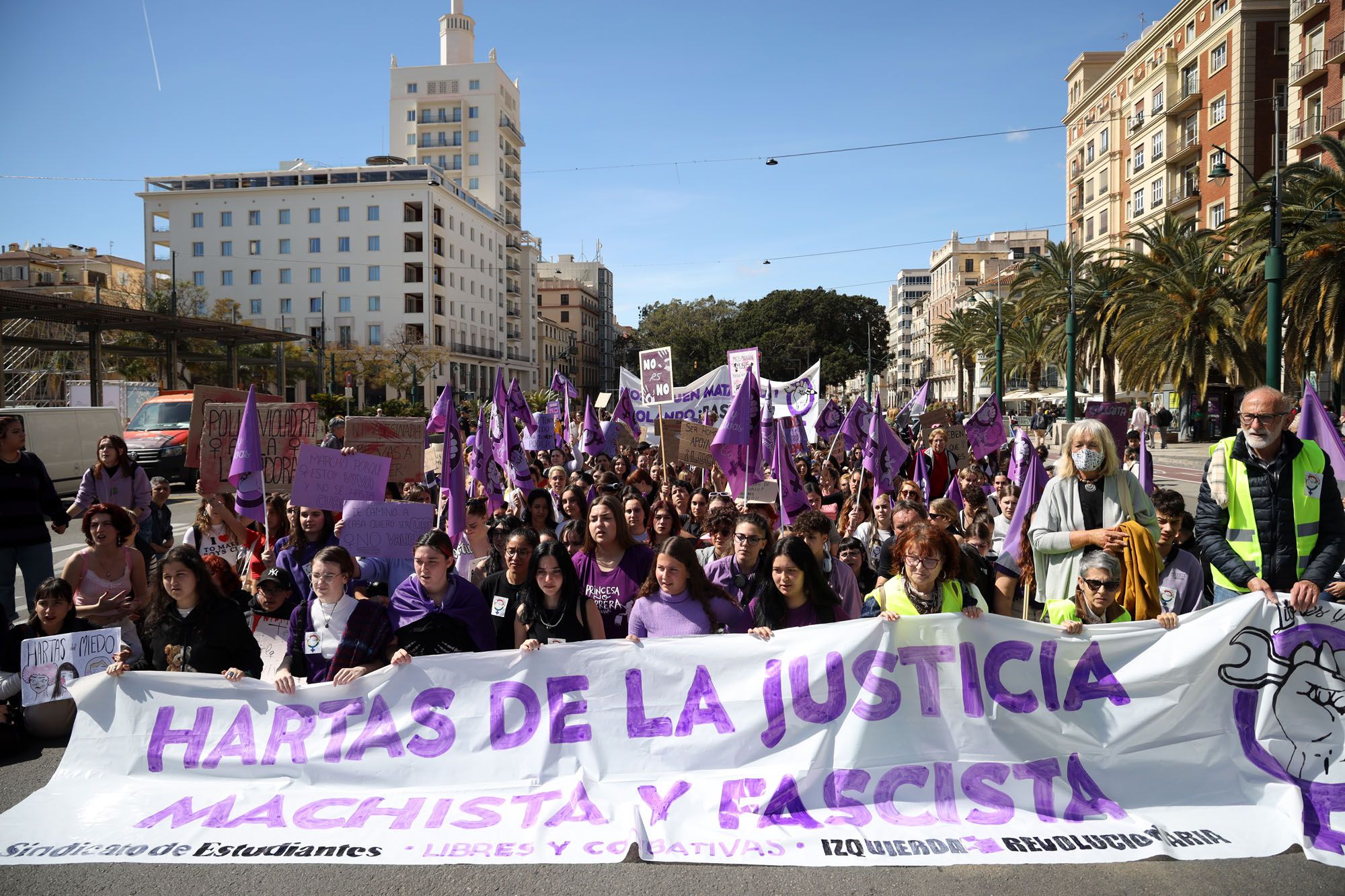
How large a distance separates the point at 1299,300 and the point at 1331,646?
2466 cm

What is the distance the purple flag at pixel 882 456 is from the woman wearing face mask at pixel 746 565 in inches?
175

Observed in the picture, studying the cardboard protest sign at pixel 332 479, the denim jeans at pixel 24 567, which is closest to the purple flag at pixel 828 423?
the cardboard protest sign at pixel 332 479

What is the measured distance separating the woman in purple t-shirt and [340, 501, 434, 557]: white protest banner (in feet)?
3.91

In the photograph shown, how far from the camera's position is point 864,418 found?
12.7 m

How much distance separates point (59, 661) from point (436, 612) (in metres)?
1.96

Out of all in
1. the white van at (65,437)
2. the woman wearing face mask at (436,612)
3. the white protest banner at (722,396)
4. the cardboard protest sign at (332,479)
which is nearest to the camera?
the woman wearing face mask at (436,612)

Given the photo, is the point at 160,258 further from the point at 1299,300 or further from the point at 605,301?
the point at 1299,300

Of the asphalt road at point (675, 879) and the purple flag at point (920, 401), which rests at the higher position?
the purple flag at point (920, 401)

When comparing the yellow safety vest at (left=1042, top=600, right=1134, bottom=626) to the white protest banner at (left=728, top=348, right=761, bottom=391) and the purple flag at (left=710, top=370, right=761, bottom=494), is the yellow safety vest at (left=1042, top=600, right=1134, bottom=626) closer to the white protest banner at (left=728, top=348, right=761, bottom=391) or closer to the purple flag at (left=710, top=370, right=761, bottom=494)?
the purple flag at (left=710, top=370, right=761, bottom=494)

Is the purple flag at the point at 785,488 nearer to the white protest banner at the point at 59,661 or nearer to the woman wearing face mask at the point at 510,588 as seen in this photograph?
the woman wearing face mask at the point at 510,588

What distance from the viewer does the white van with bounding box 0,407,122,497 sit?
687 inches

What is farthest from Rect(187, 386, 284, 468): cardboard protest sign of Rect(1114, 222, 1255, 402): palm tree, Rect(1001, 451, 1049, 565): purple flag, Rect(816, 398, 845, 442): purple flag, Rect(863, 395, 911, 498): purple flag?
Rect(1114, 222, 1255, 402): palm tree

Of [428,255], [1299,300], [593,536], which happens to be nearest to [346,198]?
[428,255]

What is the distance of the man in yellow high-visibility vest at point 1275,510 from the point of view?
15.1ft
